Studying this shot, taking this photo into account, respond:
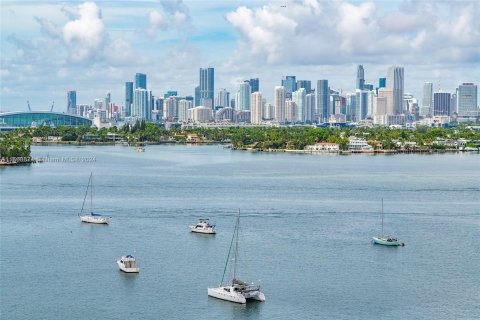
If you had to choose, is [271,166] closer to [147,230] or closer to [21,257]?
[147,230]

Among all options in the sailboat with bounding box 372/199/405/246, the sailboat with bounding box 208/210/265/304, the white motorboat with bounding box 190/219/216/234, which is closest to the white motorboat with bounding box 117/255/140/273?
the sailboat with bounding box 208/210/265/304

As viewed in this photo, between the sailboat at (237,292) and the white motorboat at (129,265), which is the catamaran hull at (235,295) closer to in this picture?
the sailboat at (237,292)

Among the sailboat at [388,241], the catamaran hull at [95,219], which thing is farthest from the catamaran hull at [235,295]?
the catamaran hull at [95,219]

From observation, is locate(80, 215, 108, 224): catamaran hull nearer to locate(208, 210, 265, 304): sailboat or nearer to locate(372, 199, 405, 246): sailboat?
locate(372, 199, 405, 246): sailboat

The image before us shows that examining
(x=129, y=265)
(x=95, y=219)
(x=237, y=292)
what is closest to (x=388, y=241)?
(x=237, y=292)

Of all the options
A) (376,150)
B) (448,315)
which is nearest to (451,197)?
(448,315)
